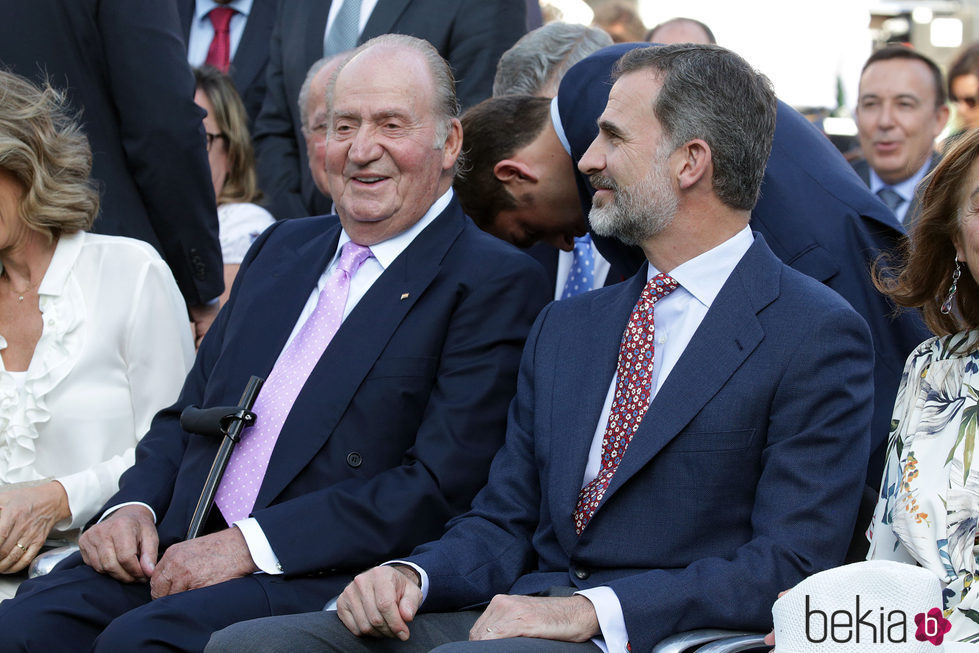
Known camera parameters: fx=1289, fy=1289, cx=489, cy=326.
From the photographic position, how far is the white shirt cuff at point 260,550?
3127 mm

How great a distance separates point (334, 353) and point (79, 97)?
167 cm

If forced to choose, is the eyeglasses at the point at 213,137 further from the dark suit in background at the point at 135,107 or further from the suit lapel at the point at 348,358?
the suit lapel at the point at 348,358

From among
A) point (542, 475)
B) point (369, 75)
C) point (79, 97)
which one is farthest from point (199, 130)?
point (542, 475)

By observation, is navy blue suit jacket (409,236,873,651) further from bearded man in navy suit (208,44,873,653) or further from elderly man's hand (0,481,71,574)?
elderly man's hand (0,481,71,574)

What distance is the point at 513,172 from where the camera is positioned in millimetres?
3973

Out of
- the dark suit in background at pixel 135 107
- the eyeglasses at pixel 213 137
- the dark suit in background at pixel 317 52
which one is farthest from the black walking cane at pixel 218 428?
the eyeglasses at pixel 213 137

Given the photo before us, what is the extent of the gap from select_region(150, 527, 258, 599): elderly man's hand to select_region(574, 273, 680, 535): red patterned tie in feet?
2.74

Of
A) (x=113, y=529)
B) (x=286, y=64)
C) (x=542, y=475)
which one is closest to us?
(x=542, y=475)

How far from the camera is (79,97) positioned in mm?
4391

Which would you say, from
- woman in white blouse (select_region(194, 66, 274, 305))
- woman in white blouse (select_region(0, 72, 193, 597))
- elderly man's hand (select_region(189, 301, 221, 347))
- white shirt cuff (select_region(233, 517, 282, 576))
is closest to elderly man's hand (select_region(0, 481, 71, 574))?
woman in white blouse (select_region(0, 72, 193, 597))

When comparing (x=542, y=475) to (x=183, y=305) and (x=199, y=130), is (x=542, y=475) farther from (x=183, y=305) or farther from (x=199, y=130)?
(x=199, y=130)

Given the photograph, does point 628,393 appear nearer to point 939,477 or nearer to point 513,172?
point 939,477

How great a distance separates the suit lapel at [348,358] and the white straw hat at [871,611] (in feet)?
4.89

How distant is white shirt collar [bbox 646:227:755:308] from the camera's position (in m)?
3.01
